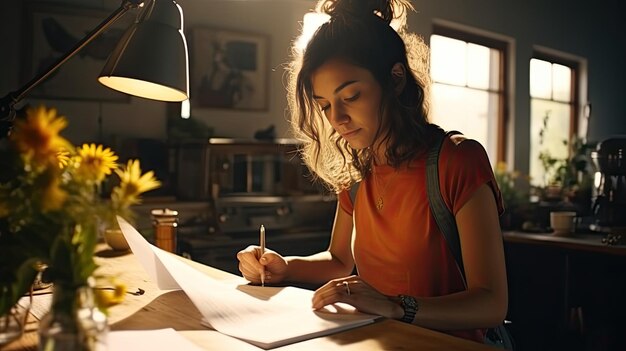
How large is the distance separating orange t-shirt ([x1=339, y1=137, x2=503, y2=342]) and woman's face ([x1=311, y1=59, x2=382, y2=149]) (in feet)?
0.47

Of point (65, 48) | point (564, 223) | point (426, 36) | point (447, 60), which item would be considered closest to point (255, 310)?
point (65, 48)

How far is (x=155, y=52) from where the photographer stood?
128 cm

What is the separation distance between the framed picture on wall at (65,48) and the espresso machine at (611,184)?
9.00 ft

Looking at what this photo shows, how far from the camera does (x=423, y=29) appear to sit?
14.9 feet

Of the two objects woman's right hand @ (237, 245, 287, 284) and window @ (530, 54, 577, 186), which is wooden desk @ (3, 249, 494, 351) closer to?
woman's right hand @ (237, 245, 287, 284)

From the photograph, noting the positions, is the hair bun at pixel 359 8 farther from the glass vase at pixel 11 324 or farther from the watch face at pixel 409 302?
the glass vase at pixel 11 324

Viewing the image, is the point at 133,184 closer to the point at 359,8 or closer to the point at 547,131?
the point at 359,8

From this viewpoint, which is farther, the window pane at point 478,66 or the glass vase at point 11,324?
the window pane at point 478,66

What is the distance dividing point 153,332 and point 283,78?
330cm

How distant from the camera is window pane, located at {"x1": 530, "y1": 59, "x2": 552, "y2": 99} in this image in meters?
5.77

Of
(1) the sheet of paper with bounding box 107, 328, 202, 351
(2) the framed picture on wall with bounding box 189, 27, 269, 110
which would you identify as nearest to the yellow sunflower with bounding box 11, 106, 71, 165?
(1) the sheet of paper with bounding box 107, 328, 202, 351

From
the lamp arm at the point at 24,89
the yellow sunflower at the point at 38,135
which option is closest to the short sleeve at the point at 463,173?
the lamp arm at the point at 24,89

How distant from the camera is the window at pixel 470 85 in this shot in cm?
491

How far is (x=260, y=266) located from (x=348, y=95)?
0.45 m
